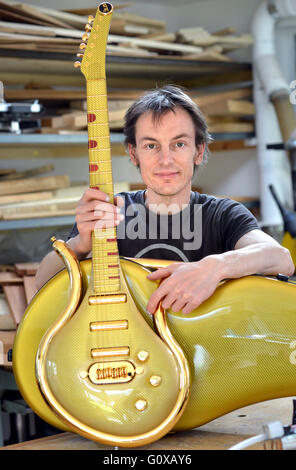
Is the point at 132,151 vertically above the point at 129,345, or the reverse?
the point at 132,151

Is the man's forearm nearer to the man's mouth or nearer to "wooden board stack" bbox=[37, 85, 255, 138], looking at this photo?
the man's mouth

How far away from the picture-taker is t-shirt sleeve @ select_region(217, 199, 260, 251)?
57.2 inches

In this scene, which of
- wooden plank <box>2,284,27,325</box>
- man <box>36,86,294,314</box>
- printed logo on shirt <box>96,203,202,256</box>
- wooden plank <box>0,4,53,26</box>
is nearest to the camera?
man <box>36,86,294,314</box>

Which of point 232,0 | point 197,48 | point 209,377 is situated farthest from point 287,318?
point 232,0

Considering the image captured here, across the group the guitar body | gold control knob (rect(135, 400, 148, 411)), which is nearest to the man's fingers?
the guitar body

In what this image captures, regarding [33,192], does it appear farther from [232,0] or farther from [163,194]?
[232,0]

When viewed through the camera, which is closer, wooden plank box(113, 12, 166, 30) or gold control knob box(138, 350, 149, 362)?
gold control knob box(138, 350, 149, 362)

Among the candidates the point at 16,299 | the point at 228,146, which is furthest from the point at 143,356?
the point at 228,146

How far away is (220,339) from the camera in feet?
3.58

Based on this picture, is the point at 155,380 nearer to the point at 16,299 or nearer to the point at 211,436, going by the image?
the point at 211,436

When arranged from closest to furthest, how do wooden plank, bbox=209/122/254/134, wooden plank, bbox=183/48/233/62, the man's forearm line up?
the man's forearm → wooden plank, bbox=183/48/233/62 → wooden plank, bbox=209/122/254/134

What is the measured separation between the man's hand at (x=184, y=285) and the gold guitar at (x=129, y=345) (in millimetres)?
20

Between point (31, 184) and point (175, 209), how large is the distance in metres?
1.28

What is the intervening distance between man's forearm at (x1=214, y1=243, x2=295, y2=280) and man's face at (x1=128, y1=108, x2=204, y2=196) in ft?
0.94
